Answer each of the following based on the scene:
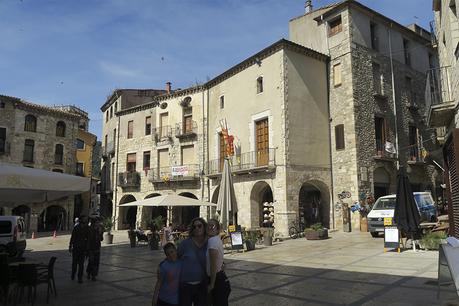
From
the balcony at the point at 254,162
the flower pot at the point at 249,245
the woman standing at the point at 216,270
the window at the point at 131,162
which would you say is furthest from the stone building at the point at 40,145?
the woman standing at the point at 216,270

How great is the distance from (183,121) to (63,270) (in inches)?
754

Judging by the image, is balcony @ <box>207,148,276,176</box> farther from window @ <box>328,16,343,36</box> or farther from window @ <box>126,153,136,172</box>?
window @ <box>126,153,136,172</box>

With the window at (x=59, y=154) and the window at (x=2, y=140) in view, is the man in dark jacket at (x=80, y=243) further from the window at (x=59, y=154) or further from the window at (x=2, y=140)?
the window at (x=59, y=154)

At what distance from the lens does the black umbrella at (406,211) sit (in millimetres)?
12430

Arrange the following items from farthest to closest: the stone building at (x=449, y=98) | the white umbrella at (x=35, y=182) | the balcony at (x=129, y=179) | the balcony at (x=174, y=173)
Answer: the balcony at (x=129, y=179) < the balcony at (x=174, y=173) < the stone building at (x=449, y=98) < the white umbrella at (x=35, y=182)

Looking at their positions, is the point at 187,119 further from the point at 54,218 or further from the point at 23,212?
the point at 23,212

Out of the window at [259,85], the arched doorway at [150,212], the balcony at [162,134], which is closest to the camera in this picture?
the window at [259,85]

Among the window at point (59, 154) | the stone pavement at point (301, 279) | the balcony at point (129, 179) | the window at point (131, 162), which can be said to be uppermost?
the window at point (59, 154)

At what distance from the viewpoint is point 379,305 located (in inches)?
257

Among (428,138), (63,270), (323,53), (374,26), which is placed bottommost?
(63,270)

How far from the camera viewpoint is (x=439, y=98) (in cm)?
1205

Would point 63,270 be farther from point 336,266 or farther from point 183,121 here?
point 183,121

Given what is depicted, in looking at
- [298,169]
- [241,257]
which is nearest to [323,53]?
[298,169]

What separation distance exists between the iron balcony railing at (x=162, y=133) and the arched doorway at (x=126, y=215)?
5705mm
